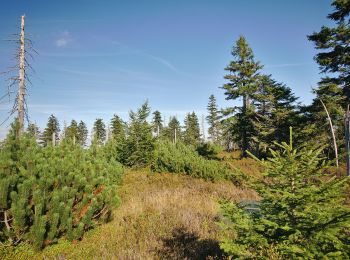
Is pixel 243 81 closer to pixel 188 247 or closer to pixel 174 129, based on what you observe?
pixel 188 247

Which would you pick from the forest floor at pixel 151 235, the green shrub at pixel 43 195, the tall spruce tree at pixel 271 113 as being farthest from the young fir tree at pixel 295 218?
the tall spruce tree at pixel 271 113

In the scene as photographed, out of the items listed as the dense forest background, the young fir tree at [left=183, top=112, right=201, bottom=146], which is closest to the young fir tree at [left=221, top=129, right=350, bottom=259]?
the dense forest background

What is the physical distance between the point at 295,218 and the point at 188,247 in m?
2.73

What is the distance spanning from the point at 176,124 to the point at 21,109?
57.1 meters

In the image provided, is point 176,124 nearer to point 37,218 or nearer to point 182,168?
point 182,168

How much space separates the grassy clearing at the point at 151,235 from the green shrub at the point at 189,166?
5252 millimetres

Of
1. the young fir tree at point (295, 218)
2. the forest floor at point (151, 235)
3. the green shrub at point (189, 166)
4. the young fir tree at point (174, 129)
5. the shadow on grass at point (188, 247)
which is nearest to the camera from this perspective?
the young fir tree at point (295, 218)

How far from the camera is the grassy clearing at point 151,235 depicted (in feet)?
18.5

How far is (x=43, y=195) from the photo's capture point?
19.2 ft

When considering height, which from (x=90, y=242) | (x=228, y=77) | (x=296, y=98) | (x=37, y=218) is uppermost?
(x=228, y=77)

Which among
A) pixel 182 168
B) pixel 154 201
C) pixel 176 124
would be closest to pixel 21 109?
pixel 182 168

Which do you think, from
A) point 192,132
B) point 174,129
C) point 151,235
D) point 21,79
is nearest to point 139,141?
point 21,79

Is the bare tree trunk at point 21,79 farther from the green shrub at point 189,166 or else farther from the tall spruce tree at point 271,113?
the tall spruce tree at point 271,113

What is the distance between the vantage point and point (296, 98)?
29344mm
